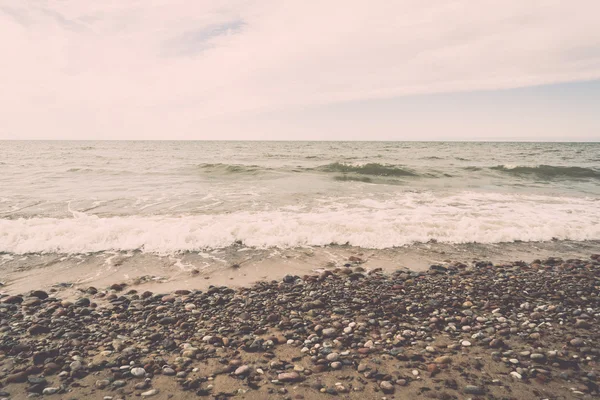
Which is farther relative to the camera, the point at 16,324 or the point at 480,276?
the point at 480,276

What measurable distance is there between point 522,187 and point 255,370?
20073 millimetres

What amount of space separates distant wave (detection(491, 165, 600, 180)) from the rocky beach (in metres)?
23.6

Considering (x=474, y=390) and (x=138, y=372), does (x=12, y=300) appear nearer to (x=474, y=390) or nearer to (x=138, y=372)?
(x=138, y=372)

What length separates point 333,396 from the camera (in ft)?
10.5

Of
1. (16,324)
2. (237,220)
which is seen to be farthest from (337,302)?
(237,220)

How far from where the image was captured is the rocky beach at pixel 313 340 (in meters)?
3.32

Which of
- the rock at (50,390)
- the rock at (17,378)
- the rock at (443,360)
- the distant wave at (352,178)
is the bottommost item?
the rock at (50,390)

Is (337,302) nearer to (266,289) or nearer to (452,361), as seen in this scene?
(266,289)

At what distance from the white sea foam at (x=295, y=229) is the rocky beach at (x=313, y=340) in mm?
2305

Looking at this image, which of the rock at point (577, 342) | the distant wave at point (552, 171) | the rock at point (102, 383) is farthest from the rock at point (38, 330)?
the distant wave at point (552, 171)

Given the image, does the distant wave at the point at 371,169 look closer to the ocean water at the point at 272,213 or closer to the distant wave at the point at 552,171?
the ocean water at the point at 272,213

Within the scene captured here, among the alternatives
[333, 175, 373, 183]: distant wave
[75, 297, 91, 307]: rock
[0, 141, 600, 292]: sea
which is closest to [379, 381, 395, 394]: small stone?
[75, 297, 91, 307]: rock

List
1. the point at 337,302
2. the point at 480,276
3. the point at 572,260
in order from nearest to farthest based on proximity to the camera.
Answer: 1. the point at 337,302
2. the point at 480,276
3. the point at 572,260

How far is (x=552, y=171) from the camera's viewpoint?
26375 millimetres
